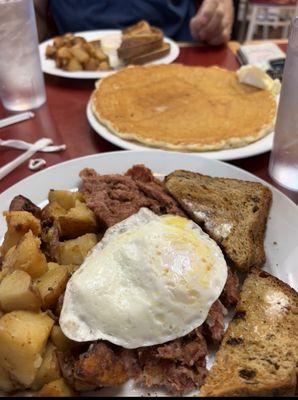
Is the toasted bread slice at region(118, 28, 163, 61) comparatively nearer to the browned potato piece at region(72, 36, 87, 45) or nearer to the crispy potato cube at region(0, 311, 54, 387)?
the browned potato piece at region(72, 36, 87, 45)

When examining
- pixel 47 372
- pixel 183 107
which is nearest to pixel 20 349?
pixel 47 372

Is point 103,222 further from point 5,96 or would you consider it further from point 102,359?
→ point 5,96

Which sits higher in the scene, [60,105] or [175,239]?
[175,239]

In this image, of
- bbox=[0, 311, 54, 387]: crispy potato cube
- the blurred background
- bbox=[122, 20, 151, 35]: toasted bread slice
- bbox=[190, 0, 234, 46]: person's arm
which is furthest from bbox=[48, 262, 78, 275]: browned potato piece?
the blurred background

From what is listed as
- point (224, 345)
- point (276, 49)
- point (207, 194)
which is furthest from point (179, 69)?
point (224, 345)

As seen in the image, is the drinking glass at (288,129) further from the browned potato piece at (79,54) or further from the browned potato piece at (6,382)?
the browned potato piece at (79,54)

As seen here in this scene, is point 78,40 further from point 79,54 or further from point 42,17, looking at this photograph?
point 42,17
